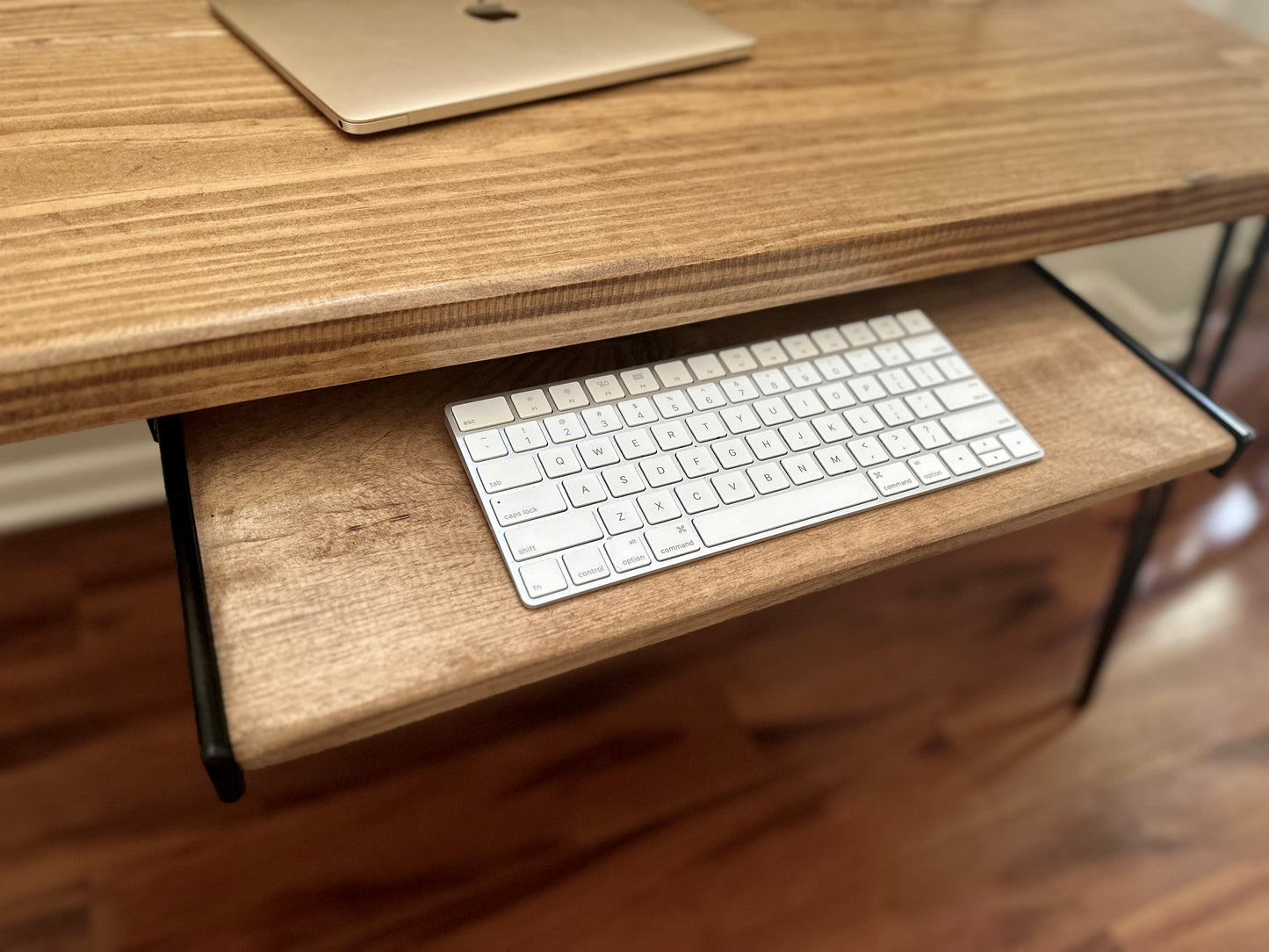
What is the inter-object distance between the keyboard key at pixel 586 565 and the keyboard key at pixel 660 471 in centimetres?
5

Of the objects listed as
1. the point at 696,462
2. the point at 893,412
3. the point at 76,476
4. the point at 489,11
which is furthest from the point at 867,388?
the point at 76,476

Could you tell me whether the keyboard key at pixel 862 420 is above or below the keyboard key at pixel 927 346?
below

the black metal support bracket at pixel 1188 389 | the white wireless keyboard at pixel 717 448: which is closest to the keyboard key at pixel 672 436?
the white wireless keyboard at pixel 717 448

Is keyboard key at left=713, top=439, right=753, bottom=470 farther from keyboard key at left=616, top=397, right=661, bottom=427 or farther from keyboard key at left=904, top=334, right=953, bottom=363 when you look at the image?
keyboard key at left=904, top=334, right=953, bottom=363

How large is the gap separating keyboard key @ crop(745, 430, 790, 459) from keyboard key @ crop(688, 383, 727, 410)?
0.03m

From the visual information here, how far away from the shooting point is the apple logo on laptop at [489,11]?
621 millimetres

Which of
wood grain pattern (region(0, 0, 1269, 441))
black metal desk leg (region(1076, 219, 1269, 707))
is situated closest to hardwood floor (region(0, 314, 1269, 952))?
black metal desk leg (region(1076, 219, 1269, 707))

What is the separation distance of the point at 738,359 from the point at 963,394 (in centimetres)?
14

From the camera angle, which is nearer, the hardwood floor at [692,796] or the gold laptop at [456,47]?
the gold laptop at [456,47]

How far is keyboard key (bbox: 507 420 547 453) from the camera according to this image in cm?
48

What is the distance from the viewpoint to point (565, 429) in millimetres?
492

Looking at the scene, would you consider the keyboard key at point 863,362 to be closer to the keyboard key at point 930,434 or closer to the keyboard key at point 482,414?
the keyboard key at point 930,434

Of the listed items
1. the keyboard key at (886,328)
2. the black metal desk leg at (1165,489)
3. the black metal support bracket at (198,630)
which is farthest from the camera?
the black metal desk leg at (1165,489)

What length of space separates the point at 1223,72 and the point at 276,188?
692 mm
